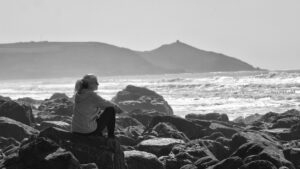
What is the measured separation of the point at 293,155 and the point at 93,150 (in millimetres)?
3725

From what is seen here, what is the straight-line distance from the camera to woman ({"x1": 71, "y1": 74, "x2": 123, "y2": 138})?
7.99 meters

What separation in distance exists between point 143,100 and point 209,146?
2027cm

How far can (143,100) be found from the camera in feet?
103

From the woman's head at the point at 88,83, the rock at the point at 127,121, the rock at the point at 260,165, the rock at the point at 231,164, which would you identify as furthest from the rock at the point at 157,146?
the rock at the point at 127,121

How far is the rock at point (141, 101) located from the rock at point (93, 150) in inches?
759

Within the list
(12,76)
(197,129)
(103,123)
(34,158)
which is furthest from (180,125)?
(12,76)

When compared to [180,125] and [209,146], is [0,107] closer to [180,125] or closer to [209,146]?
[180,125]

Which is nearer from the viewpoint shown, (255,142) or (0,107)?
(255,142)

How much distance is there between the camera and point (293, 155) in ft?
33.2

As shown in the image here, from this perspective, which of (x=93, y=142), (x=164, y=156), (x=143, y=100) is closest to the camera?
(x=93, y=142)

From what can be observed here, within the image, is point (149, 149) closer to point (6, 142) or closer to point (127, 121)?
point (6, 142)

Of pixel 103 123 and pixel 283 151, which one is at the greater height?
pixel 103 123

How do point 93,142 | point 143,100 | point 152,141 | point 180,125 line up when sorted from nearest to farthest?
point 93,142, point 152,141, point 180,125, point 143,100

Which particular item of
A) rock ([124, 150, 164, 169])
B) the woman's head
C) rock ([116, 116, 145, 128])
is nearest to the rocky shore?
rock ([124, 150, 164, 169])
